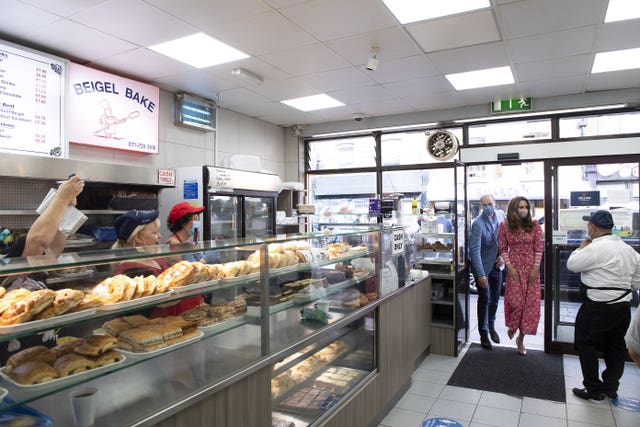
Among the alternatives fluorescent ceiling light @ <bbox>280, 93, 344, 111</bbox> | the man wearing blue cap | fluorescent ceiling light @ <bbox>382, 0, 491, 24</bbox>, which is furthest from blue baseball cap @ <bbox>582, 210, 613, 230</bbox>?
fluorescent ceiling light @ <bbox>280, 93, 344, 111</bbox>

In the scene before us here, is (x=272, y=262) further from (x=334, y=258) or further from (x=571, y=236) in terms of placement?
(x=571, y=236)

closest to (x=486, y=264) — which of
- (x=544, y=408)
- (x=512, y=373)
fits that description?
(x=512, y=373)

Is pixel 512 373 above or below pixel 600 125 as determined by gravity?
below

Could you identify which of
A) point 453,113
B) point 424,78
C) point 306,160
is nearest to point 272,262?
point 424,78

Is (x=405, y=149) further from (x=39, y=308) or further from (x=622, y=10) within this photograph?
(x=39, y=308)

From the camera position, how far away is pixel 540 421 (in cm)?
353

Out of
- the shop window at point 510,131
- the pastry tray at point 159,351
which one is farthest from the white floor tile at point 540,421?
the shop window at point 510,131

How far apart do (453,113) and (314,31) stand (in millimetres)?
3287

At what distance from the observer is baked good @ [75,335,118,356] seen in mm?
1467

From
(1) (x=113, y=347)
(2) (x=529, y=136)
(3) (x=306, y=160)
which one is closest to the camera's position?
(1) (x=113, y=347)

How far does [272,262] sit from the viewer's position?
7.70ft

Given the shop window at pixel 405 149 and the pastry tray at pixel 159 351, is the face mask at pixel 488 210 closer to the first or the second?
the shop window at pixel 405 149

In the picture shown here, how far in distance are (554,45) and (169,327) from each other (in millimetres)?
4088

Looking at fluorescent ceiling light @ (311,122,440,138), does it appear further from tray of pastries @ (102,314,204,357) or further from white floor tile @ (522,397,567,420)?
tray of pastries @ (102,314,204,357)
